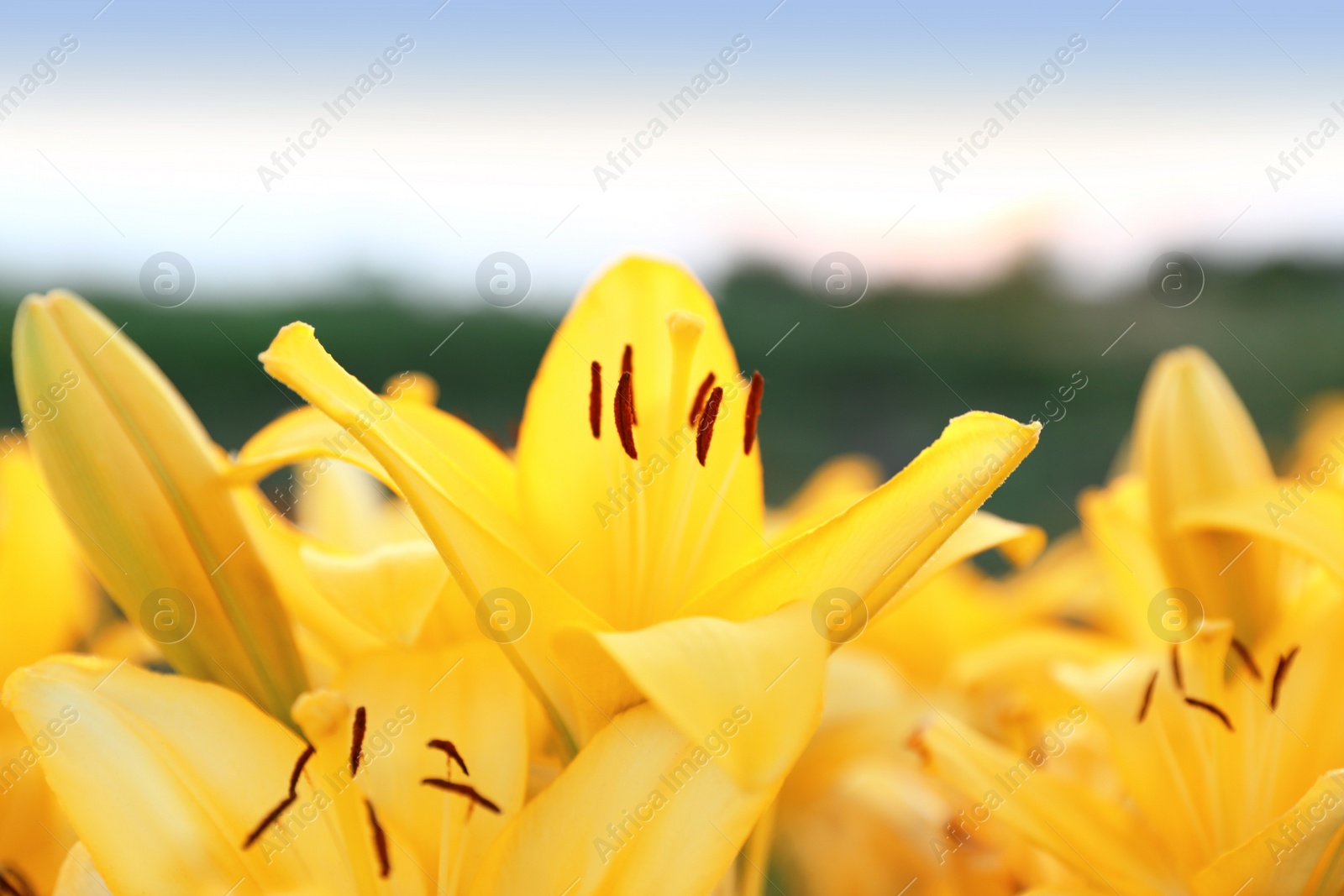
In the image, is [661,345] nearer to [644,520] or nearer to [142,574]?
[644,520]

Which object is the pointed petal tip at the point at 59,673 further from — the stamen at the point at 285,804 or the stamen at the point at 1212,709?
the stamen at the point at 1212,709

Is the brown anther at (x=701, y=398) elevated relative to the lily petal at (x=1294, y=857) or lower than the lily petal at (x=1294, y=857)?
elevated

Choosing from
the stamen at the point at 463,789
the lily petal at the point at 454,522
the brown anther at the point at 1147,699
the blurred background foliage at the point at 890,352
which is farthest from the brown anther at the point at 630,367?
the blurred background foliage at the point at 890,352

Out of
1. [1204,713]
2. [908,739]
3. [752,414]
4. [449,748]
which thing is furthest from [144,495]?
[1204,713]

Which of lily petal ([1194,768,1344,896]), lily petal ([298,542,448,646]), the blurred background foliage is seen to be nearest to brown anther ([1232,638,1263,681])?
lily petal ([1194,768,1344,896])

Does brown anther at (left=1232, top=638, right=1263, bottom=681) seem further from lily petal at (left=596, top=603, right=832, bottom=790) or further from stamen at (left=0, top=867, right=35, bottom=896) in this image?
stamen at (left=0, top=867, right=35, bottom=896)

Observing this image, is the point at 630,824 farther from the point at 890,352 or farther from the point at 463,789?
the point at 890,352

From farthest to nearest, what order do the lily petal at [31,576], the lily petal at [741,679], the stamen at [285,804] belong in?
the lily petal at [31,576] → the stamen at [285,804] → the lily petal at [741,679]

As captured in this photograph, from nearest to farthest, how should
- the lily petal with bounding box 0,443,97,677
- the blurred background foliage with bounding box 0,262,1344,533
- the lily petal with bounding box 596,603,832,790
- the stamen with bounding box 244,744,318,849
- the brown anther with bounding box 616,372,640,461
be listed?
the lily petal with bounding box 596,603,832,790 → the stamen with bounding box 244,744,318,849 → the brown anther with bounding box 616,372,640,461 → the lily petal with bounding box 0,443,97,677 → the blurred background foliage with bounding box 0,262,1344,533
